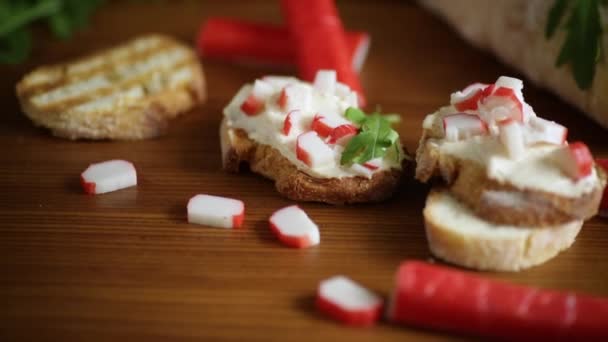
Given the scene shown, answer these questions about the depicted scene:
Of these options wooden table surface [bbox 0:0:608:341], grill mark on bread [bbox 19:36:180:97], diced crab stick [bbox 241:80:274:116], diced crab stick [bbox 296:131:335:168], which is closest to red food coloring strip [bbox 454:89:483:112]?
wooden table surface [bbox 0:0:608:341]

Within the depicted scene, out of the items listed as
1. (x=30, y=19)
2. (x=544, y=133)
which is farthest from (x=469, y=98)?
(x=30, y=19)

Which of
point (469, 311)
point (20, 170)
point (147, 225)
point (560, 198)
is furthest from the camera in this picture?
point (20, 170)

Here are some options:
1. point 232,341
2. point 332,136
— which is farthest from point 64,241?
point 332,136

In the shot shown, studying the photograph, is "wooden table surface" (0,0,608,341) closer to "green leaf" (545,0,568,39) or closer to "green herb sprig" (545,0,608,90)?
"green herb sprig" (545,0,608,90)

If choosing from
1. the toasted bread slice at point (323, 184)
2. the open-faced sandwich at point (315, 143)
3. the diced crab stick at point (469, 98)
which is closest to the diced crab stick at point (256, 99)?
the open-faced sandwich at point (315, 143)

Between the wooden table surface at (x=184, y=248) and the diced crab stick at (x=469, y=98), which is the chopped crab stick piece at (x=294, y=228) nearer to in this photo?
the wooden table surface at (x=184, y=248)

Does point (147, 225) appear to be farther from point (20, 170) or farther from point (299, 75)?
point (299, 75)
